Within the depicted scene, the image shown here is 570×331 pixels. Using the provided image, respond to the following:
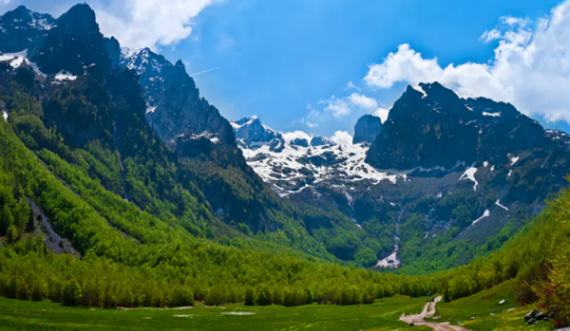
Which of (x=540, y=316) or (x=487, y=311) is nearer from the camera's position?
(x=540, y=316)

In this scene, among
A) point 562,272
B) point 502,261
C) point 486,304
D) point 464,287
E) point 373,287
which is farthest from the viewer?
point 373,287

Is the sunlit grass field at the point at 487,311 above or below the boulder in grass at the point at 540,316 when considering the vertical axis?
below

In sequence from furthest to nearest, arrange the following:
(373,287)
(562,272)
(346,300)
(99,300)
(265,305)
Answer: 1. (373,287)
2. (346,300)
3. (265,305)
4. (99,300)
5. (562,272)

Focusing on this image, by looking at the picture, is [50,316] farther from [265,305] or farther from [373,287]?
[373,287]

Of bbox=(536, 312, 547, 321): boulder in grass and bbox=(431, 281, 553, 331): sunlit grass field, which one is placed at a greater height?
bbox=(536, 312, 547, 321): boulder in grass

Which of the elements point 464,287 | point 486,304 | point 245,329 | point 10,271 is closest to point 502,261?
point 464,287

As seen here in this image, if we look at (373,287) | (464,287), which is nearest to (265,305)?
(373,287)

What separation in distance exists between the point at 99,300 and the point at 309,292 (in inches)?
3822

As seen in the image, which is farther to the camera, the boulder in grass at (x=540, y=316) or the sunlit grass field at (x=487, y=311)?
the sunlit grass field at (x=487, y=311)

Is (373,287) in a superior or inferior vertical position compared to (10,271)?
inferior

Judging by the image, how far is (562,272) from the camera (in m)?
42.7

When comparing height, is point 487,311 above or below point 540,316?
below

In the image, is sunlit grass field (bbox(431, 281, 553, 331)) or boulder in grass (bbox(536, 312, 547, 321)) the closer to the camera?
boulder in grass (bbox(536, 312, 547, 321))

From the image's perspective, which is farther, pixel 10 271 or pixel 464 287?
pixel 10 271
